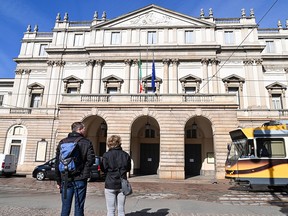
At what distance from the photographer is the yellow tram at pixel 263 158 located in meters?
12.2

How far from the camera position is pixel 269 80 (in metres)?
30.0

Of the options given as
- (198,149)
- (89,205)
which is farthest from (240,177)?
(198,149)

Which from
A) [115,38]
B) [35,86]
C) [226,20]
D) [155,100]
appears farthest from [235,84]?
[35,86]

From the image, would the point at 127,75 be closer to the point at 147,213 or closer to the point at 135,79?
the point at 135,79

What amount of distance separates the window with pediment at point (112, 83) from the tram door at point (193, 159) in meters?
11.0

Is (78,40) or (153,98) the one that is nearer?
(153,98)

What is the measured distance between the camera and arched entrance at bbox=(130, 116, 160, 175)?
24.6 metres

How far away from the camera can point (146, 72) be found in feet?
95.1

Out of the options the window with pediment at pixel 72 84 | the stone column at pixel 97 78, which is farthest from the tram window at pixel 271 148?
the window with pediment at pixel 72 84

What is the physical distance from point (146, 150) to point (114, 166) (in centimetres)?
2058

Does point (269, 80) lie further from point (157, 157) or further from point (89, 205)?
point (89, 205)

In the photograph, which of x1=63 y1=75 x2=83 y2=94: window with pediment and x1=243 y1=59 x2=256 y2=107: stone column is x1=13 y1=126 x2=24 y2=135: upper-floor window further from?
x1=243 y1=59 x2=256 y2=107: stone column

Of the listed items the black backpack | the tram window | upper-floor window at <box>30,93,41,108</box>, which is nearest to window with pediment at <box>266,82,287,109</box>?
the tram window

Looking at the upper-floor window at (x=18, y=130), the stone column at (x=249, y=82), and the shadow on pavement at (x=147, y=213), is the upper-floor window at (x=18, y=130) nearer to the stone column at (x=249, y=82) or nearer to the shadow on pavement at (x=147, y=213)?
the shadow on pavement at (x=147, y=213)
